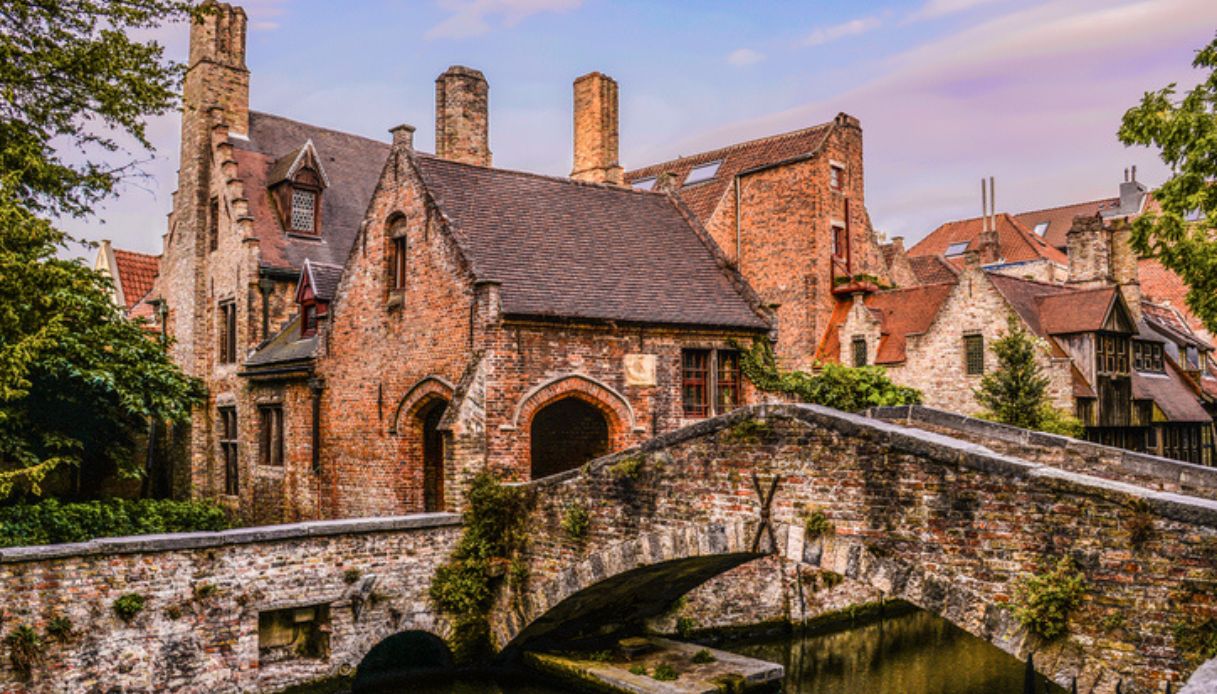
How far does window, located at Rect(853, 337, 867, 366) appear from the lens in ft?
94.4

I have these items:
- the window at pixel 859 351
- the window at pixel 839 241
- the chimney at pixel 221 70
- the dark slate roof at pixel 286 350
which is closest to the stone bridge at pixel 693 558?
the dark slate roof at pixel 286 350

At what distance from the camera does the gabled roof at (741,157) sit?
2995 cm

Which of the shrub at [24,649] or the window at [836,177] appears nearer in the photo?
the shrub at [24,649]

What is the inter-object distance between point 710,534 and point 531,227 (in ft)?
26.1

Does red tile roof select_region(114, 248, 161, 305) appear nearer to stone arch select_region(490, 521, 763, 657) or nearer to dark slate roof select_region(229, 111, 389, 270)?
dark slate roof select_region(229, 111, 389, 270)

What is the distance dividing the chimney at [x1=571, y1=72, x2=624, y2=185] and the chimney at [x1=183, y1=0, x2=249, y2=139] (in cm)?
878

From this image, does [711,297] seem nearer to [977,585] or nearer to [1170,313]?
[977,585]

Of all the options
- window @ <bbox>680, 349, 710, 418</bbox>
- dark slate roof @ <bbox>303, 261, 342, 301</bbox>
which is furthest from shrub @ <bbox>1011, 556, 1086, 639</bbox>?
dark slate roof @ <bbox>303, 261, 342, 301</bbox>

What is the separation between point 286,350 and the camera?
21172mm

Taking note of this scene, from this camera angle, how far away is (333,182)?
84.5 feet

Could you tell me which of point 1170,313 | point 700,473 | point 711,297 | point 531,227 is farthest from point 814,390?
point 1170,313

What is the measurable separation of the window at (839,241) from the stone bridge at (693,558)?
15.7 metres

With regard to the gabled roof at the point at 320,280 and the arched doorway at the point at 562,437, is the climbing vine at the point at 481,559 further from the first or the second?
the gabled roof at the point at 320,280

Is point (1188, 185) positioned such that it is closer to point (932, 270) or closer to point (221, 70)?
point (221, 70)
